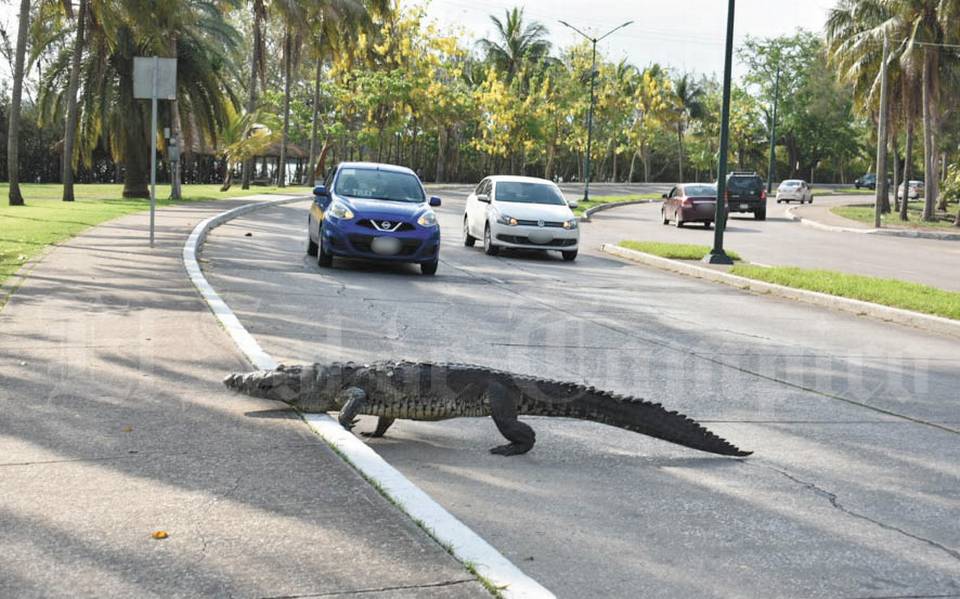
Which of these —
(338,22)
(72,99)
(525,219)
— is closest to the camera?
(525,219)

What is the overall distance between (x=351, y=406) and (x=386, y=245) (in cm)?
1019

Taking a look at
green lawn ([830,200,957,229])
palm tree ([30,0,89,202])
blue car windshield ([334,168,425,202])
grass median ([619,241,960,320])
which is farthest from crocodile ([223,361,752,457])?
green lawn ([830,200,957,229])

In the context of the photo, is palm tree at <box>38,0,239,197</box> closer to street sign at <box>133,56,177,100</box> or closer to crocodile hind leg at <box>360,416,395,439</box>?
street sign at <box>133,56,177,100</box>

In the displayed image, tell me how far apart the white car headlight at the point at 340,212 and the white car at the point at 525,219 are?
5.14m

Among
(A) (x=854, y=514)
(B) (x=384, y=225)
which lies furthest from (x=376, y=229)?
(A) (x=854, y=514)

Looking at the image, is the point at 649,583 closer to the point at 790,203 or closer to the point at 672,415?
the point at 672,415

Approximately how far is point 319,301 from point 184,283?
6.04 ft

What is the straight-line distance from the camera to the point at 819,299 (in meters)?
15.4

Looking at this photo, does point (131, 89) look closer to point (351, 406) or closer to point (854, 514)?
point (351, 406)

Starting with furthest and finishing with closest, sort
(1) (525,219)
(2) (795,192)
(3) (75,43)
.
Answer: (2) (795,192), (3) (75,43), (1) (525,219)

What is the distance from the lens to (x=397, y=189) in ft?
58.5

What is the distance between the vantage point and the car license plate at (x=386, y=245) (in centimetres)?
1627

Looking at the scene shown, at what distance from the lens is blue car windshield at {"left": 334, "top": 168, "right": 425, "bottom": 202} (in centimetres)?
1753

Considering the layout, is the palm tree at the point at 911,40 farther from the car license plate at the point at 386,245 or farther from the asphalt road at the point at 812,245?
the car license plate at the point at 386,245
